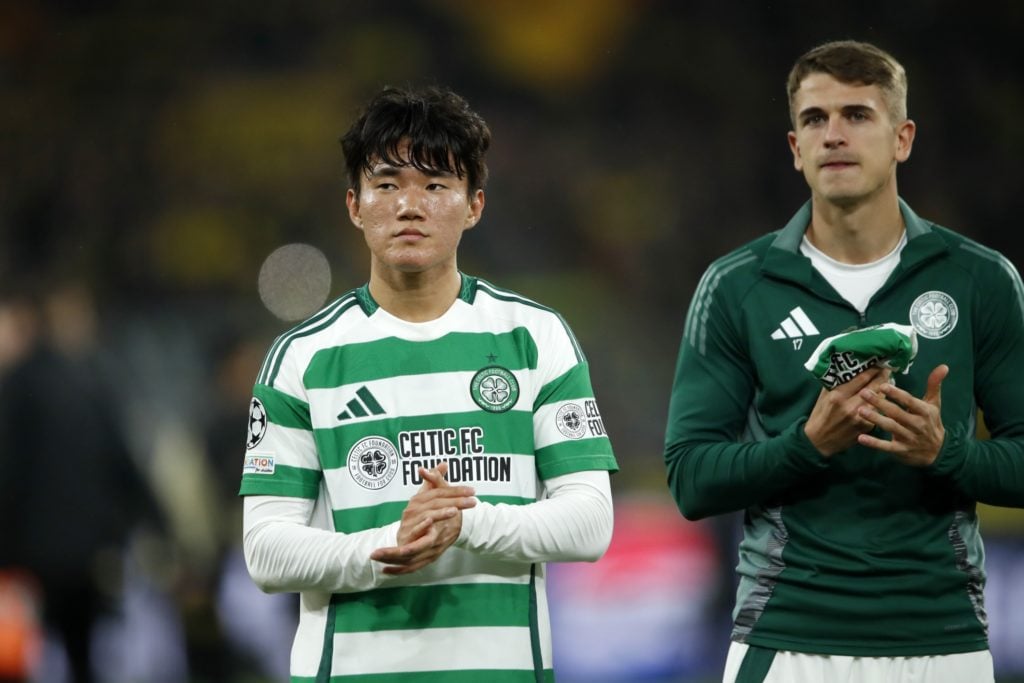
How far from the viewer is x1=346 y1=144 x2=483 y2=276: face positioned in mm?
2688

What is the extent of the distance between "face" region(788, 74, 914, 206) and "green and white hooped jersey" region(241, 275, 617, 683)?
0.66 metres

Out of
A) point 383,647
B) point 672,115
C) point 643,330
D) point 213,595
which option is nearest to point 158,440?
point 213,595

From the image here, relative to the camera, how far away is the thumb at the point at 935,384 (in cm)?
261

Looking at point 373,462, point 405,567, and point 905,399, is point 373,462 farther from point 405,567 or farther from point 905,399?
point 905,399

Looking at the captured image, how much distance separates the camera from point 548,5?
11500mm

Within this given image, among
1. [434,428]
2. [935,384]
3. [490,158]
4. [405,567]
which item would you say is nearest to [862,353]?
[935,384]

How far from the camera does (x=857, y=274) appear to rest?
115 inches

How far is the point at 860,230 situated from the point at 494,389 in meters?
0.88

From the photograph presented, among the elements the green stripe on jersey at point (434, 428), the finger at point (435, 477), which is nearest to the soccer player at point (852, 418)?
the green stripe on jersey at point (434, 428)

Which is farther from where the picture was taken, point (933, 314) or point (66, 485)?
point (66, 485)

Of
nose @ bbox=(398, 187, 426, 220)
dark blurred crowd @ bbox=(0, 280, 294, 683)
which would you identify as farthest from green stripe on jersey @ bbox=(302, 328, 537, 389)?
dark blurred crowd @ bbox=(0, 280, 294, 683)

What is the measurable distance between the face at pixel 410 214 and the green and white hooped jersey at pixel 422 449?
5.0 inches

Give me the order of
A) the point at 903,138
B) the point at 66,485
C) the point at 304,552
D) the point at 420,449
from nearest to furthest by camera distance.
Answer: the point at 304,552
the point at 420,449
the point at 903,138
the point at 66,485

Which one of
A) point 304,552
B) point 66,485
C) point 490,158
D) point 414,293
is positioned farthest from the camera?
point 490,158
